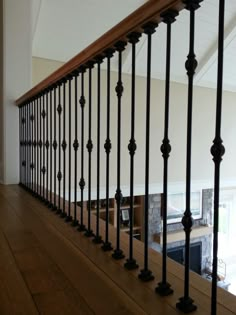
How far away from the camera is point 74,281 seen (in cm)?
100

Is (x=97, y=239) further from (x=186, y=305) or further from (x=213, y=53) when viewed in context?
(x=213, y=53)

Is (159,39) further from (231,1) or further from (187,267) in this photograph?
(187,267)

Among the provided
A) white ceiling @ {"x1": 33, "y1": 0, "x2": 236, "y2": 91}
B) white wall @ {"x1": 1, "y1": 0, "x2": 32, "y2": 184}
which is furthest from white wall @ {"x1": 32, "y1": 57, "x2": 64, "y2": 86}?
white wall @ {"x1": 1, "y1": 0, "x2": 32, "y2": 184}

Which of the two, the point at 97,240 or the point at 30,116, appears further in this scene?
the point at 30,116

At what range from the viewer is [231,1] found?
3.91 meters

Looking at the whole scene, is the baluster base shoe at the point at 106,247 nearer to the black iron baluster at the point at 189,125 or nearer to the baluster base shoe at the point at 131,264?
the baluster base shoe at the point at 131,264

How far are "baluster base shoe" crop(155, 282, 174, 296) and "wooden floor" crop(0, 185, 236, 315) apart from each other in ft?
0.06

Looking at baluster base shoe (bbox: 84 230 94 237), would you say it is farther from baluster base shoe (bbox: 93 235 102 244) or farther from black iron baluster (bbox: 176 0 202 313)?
black iron baluster (bbox: 176 0 202 313)

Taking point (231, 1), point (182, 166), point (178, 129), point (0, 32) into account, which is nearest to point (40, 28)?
→ point (0, 32)

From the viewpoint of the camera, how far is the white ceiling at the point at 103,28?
383 centimetres

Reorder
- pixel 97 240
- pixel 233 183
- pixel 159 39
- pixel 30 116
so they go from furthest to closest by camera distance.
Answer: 1. pixel 233 183
2. pixel 159 39
3. pixel 30 116
4. pixel 97 240

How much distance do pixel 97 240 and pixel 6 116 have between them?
1.98 metres

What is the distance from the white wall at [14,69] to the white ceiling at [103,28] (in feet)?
3.02

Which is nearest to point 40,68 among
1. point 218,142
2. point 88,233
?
point 88,233
